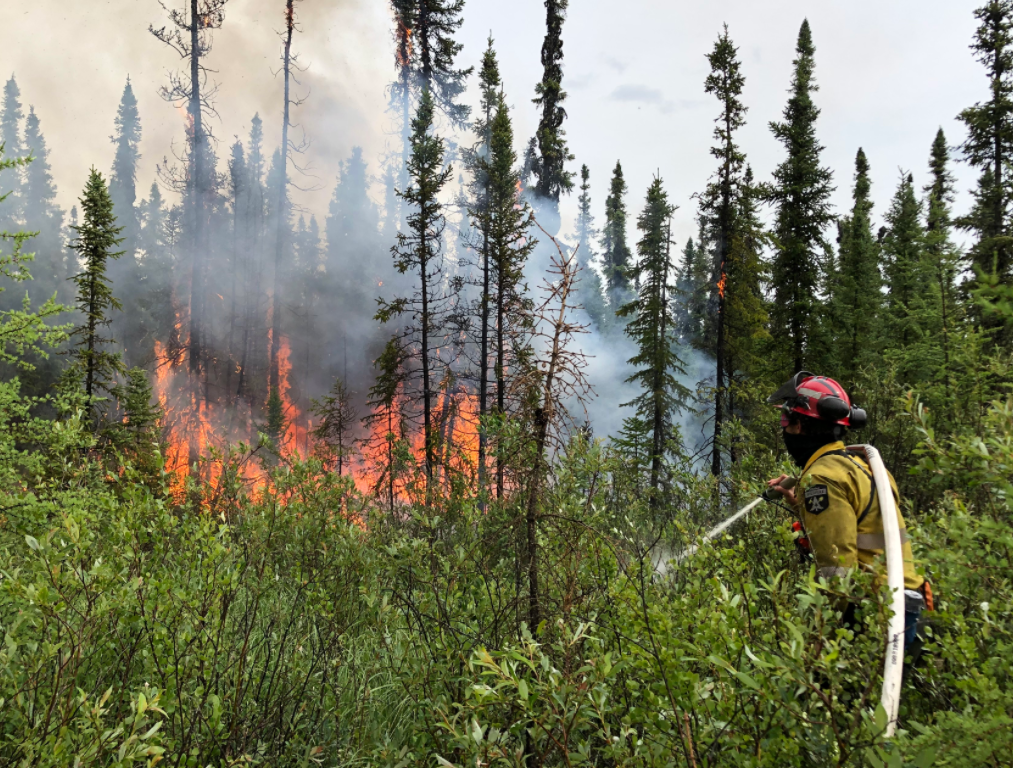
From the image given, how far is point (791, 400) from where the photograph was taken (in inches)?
136

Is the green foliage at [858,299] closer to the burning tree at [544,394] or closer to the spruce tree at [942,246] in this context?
the spruce tree at [942,246]


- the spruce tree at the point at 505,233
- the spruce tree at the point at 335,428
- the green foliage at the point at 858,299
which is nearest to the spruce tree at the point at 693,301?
the green foliage at the point at 858,299

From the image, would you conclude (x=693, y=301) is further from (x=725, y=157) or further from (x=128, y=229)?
(x=128, y=229)

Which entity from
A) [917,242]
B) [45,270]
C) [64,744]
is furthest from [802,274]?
[45,270]

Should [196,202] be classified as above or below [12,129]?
below

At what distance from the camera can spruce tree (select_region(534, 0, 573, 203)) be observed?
3356 cm

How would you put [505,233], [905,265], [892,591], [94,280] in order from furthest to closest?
[905,265]
[505,233]
[94,280]
[892,591]

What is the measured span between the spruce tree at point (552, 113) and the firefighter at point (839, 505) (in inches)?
1325

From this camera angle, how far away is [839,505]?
287 centimetres

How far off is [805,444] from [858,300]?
93.4 ft

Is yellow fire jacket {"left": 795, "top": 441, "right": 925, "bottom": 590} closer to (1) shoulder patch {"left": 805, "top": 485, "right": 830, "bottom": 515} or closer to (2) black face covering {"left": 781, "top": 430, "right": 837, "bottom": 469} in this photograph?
(1) shoulder patch {"left": 805, "top": 485, "right": 830, "bottom": 515}

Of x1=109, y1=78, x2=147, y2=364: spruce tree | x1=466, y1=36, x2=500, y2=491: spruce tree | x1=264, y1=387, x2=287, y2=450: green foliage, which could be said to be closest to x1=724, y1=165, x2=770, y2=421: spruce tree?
x1=466, y1=36, x2=500, y2=491: spruce tree

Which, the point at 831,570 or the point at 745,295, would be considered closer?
the point at 831,570

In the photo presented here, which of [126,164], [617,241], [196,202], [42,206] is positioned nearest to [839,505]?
[196,202]
